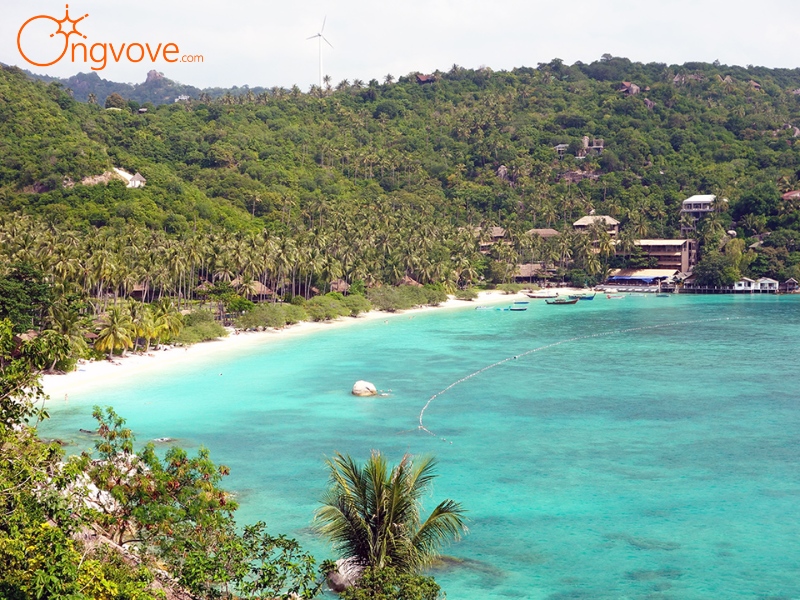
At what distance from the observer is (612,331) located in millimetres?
85500

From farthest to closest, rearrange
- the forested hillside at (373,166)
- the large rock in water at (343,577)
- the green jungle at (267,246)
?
the forested hillside at (373,166) → the large rock in water at (343,577) → the green jungle at (267,246)

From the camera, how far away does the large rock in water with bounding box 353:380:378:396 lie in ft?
168

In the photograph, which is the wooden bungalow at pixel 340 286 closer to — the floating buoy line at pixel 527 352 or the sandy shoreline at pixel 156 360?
the sandy shoreline at pixel 156 360

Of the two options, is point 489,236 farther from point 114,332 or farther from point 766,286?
point 114,332

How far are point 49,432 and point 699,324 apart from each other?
231 feet

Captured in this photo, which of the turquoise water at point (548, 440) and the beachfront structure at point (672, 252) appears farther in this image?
the beachfront structure at point (672, 252)

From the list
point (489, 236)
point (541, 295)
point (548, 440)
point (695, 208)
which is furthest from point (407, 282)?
point (548, 440)

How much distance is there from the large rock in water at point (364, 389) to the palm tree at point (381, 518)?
3113cm

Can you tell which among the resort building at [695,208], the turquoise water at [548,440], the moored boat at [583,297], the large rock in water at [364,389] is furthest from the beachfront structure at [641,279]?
the large rock in water at [364,389]

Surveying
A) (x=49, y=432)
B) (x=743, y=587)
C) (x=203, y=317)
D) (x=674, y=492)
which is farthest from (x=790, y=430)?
(x=203, y=317)

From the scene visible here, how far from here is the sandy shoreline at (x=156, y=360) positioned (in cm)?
5000

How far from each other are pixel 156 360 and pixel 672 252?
99579mm

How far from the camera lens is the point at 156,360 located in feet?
197

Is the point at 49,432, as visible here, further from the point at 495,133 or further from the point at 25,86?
the point at 495,133
